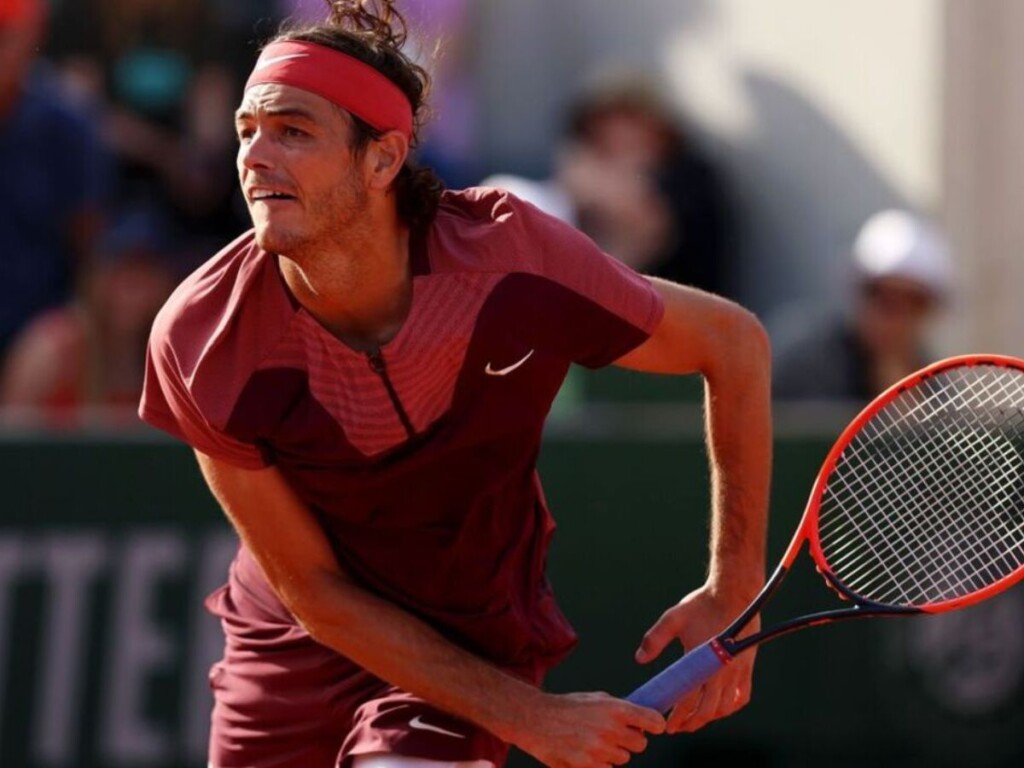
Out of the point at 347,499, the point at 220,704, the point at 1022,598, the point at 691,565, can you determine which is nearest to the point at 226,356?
the point at 347,499

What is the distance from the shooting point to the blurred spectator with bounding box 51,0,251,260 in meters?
8.02

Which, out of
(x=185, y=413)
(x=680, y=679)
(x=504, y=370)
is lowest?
(x=680, y=679)

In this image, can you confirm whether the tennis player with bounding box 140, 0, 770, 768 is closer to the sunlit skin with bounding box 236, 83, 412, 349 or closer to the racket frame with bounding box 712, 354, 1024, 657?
the sunlit skin with bounding box 236, 83, 412, 349

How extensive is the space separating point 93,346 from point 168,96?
1174 mm

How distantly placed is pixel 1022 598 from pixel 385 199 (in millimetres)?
4058

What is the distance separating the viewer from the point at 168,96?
27.0ft

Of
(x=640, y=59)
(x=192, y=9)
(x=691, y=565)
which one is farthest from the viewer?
(x=640, y=59)

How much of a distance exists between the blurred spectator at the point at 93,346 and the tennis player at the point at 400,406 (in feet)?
9.93

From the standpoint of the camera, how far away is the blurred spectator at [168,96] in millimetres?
8023

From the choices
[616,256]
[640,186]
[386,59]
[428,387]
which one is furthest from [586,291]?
[640,186]

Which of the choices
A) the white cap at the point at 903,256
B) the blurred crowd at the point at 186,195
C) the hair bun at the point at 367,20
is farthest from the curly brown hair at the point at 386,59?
the white cap at the point at 903,256

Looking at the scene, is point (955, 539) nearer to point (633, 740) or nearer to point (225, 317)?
point (633, 740)

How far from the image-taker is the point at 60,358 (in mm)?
7438

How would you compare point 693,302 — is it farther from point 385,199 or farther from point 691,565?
point 691,565
